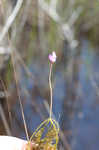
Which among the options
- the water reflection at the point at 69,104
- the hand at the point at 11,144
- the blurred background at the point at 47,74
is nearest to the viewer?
the hand at the point at 11,144

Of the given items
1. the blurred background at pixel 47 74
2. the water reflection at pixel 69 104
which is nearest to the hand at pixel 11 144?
the blurred background at pixel 47 74

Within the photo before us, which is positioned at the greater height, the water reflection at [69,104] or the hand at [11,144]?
the hand at [11,144]

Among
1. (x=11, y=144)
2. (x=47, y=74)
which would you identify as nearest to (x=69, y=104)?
(x=47, y=74)

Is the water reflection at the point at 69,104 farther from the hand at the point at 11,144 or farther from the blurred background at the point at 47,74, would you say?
the hand at the point at 11,144

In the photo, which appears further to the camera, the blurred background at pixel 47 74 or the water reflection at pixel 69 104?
the water reflection at pixel 69 104

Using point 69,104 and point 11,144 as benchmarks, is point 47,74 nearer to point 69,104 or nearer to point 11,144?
point 69,104

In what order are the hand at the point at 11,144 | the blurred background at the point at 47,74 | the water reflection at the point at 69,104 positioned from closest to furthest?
1. the hand at the point at 11,144
2. the blurred background at the point at 47,74
3. the water reflection at the point at 69,104

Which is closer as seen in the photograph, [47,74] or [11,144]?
[11,144]

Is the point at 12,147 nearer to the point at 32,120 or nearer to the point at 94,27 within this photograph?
the point at 32,120

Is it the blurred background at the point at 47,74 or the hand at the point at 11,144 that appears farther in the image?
the blurred background at the point at 47,74
